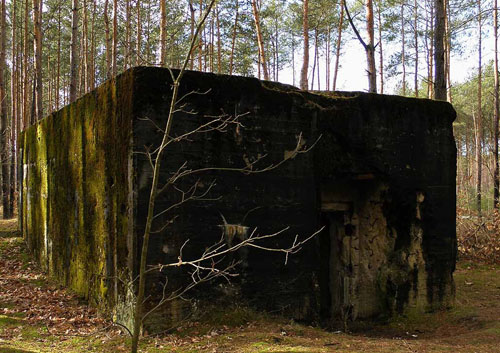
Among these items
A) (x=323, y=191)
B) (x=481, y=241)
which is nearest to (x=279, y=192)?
(x=323, y=191)

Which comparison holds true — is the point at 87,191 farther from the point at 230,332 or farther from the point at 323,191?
the point at 323,191

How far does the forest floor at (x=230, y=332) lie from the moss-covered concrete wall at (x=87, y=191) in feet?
1.54

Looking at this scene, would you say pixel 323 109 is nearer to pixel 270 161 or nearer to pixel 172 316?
pixel 270 161

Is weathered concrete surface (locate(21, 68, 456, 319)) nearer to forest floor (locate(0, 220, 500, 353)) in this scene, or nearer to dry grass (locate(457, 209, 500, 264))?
forest floor (locate(0, 220, 500, 353))

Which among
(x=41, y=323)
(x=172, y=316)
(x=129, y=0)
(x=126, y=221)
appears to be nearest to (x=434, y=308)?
(x=172, y=316)

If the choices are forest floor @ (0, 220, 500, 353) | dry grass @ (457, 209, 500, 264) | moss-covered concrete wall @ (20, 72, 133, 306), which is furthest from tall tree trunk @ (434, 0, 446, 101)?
moss-covered concrete wall @ (20, 72, 133, 306)

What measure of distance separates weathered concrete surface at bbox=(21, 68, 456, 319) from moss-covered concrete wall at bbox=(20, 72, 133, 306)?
3 cm

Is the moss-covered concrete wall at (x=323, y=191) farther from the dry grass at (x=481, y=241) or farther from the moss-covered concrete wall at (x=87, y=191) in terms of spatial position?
the dry grass at (x=481, y=241)

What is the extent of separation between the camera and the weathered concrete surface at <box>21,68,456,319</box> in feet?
17.1

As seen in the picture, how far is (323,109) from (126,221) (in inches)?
115

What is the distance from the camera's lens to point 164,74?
523cm

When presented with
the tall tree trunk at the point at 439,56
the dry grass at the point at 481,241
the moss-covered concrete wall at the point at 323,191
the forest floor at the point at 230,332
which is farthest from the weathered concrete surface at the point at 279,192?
the dry grass at the point at 481,241

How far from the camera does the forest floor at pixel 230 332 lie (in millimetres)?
4738

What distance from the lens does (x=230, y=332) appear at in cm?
509
